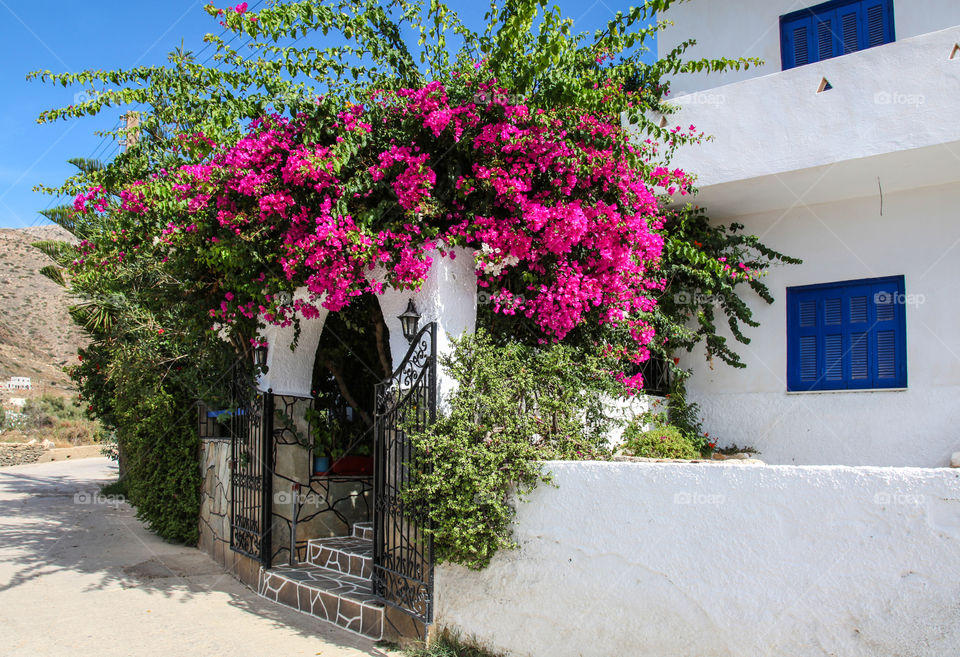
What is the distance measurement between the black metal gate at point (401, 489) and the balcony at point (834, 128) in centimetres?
387

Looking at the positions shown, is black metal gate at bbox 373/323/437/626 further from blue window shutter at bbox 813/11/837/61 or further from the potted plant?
blue window shutter at bbox 813/11/837/61

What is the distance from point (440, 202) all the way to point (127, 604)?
496 cm

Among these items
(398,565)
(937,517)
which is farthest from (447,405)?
(937,517)

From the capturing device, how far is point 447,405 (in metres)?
5.71

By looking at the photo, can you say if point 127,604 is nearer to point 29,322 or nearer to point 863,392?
point 863,392

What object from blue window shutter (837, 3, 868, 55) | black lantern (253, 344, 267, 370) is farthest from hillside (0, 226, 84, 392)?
blue window shutter (837, 3, 868, 55)

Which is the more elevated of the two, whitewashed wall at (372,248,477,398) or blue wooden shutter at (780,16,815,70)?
blue wooden shutter at (780,16,815,70)

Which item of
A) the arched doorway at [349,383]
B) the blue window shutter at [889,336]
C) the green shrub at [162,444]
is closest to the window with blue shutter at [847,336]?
the blue window shutter at [889,336]

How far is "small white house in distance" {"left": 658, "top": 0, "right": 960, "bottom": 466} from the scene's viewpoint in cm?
675

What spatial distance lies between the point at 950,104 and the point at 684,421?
4.02m

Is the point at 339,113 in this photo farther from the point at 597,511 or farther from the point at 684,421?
the point at 684,421

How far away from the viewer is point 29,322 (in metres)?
43.2

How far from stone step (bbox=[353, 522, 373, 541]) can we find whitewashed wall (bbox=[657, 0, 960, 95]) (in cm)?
629

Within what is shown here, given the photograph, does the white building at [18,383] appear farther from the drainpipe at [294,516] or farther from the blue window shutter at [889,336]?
the blue window shutter at [889,336]
